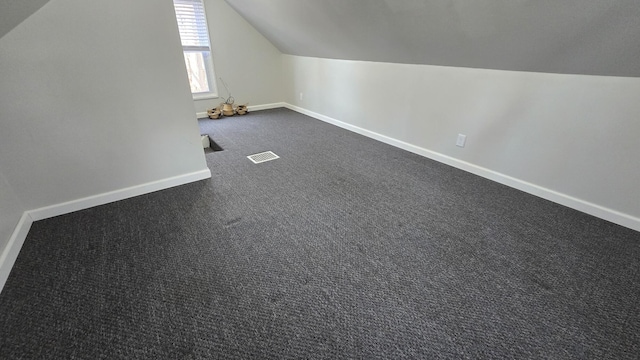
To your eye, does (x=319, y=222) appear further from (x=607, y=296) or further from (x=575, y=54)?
(x=575, y=54)

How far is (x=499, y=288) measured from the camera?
131 cm

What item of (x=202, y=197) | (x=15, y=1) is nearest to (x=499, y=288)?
(x=202, y=197)

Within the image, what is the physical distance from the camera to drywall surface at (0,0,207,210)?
157cm

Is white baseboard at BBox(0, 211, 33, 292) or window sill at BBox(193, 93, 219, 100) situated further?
window sill at BBox(193, 93, 219, 100)

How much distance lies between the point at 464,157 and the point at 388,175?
29.4 inches

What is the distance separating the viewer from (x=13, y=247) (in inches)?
59.1

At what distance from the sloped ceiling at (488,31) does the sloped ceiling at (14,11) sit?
6.48 ft

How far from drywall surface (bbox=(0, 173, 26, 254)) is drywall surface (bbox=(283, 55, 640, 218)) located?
3.17 metres

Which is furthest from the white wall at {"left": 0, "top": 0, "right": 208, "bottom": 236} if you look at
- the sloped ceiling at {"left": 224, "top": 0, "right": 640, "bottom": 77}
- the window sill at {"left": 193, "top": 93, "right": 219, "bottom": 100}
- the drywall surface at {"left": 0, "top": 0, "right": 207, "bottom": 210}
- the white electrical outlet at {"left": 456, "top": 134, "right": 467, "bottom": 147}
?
the window sill at {"left": 193, "top": 93, "right": 219, "bottom": 100}

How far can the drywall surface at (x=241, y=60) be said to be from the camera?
4230 mm

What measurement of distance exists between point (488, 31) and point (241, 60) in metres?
3.86

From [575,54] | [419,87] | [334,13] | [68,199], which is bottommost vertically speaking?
[68,199]

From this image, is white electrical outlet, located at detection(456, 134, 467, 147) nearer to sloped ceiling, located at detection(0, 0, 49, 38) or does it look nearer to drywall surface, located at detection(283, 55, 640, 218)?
drywall surface, located at detection(283, 55, 640, 218)

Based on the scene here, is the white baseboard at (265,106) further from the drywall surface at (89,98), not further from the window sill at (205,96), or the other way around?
the drywall surface at (89,98)
